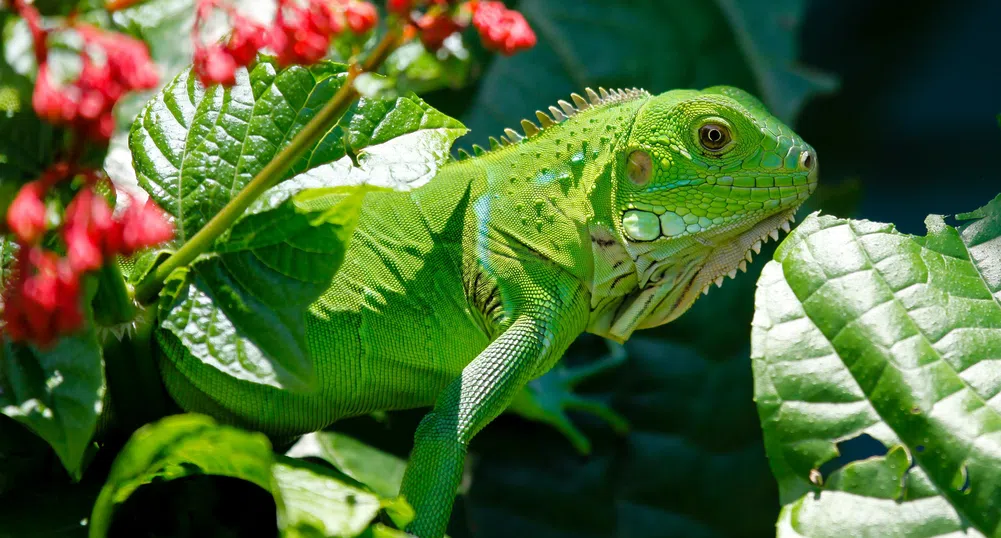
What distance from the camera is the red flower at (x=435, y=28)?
973mm

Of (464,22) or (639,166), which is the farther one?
(639,166)

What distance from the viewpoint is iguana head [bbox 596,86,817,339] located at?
5.12 feet

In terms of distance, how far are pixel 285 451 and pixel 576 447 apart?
1.01 meters

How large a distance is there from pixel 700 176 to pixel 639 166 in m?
0.10

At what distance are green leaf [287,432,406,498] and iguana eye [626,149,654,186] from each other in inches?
27.1

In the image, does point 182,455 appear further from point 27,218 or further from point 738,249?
point 738,249

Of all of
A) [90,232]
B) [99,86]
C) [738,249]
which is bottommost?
[738,249]

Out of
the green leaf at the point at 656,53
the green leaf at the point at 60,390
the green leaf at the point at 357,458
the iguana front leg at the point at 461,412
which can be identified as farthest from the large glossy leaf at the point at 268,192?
the green leaf at the point at 656,53

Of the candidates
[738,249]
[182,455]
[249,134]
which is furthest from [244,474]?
[738,249]

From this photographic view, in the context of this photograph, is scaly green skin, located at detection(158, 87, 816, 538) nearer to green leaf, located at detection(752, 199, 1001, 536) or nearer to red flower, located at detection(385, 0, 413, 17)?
green leaf, located at detection(752, 199, 1001, 536)

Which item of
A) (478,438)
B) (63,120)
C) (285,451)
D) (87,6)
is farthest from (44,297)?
(478,438)

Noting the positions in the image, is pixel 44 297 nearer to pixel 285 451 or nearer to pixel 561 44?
pixel 285 451

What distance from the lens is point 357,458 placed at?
5.89 feet

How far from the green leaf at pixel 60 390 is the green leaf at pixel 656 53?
1808mm
